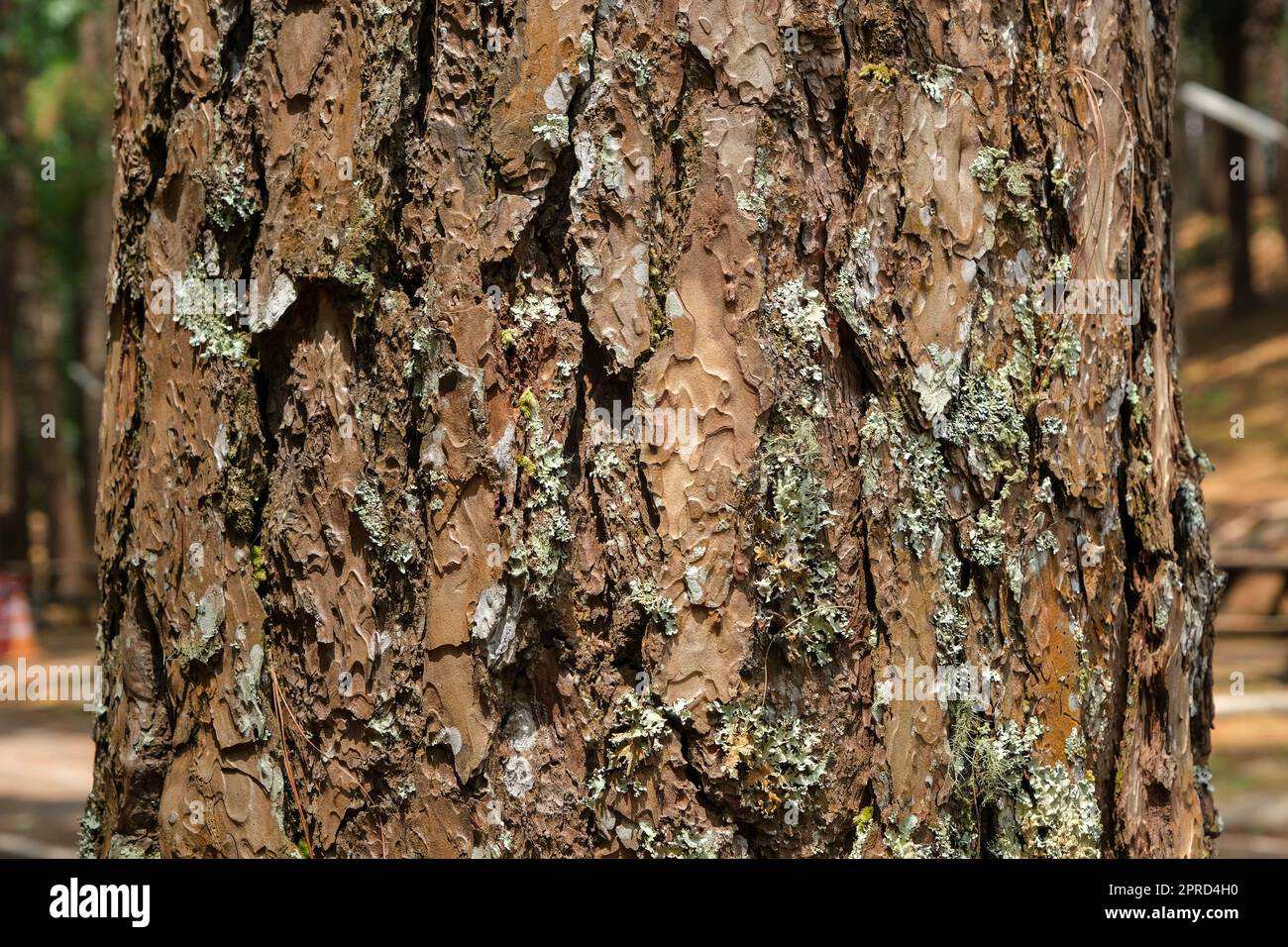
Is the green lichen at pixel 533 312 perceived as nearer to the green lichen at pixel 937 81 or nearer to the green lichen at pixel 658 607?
the green lichen at pixel 658 607

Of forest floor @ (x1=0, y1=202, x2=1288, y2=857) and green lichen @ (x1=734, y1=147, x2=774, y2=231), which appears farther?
forest floor @ (x1=0, y1=202, x2=1288, y2=857)

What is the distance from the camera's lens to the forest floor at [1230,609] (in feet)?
21.5

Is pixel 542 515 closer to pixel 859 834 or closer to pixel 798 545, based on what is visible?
pixel 798 545

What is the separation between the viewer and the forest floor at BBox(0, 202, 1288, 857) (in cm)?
654

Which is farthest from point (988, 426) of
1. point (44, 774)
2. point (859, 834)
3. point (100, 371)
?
point (100, 371)

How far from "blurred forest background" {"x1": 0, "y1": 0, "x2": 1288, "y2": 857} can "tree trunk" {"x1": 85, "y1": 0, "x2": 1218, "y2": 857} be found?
1.26 meters

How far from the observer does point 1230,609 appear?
12.2m

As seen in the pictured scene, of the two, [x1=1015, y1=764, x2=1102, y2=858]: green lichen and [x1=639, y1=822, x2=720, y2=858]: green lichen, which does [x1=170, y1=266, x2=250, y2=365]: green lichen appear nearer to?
[x1=639, y1=822, x2=720, y2=858]: green lichen

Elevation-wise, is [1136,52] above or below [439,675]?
above

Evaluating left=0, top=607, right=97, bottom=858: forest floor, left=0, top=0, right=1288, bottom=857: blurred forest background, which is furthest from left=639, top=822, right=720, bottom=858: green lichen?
left=0, top=607, right=97, bottom=858: forest floor
